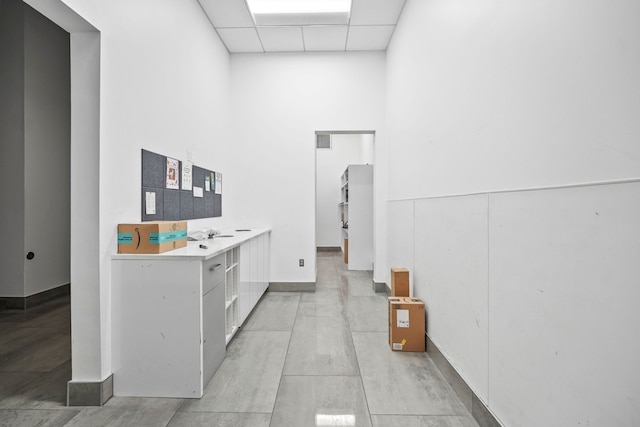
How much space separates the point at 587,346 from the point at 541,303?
0.22 meters

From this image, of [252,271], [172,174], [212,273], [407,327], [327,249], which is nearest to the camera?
[212,273]

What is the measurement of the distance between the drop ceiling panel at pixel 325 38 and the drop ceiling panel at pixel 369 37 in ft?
0.32

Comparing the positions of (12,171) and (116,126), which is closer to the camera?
(116,126)

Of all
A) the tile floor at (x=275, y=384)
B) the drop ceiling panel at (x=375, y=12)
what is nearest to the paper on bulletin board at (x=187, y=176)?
the tile floor at (x=275, y=384)

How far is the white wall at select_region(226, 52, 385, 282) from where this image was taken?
4.25 metres

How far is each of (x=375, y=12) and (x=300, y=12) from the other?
2.65 feet

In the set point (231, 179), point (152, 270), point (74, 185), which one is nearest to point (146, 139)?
point (74, 185)

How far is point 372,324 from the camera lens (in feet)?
9.93

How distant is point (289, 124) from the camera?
427 cm

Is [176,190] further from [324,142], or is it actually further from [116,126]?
[324,142]

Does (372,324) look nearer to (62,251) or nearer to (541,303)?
(541,303)

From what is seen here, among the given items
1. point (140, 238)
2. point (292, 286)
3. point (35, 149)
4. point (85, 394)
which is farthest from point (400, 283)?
point (35, 149)

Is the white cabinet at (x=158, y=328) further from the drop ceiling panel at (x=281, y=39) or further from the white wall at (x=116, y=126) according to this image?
the drop ceiling panel at (x=281, y=39)

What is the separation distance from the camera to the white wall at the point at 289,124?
425 cm
